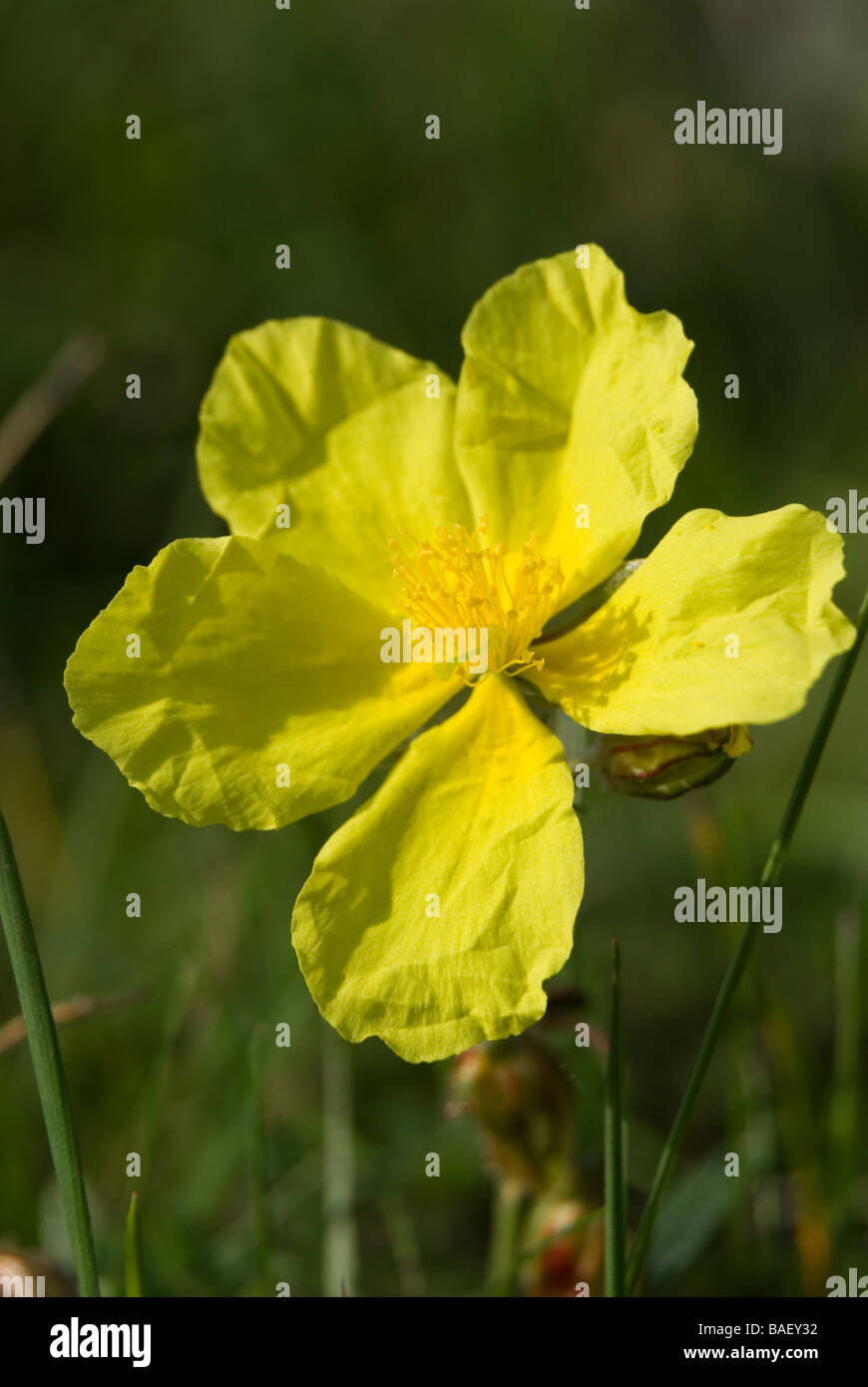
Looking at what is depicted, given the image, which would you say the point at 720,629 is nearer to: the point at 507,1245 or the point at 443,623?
the point at 443,623

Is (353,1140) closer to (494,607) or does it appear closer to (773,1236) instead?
(773,1236)

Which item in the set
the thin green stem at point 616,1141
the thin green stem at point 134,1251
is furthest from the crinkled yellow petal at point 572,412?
the thin green stem at point 134,1251

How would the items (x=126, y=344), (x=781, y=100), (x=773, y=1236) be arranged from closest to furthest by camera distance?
(x=773, y=1236)
(x=126, y=344)
(x=781, y=100)

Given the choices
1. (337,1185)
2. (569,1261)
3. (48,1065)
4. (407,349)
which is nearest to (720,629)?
(48,1065)

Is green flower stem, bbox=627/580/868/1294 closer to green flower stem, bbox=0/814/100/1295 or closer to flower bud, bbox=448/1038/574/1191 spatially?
flower bud, bbox=448/1038/574/1191

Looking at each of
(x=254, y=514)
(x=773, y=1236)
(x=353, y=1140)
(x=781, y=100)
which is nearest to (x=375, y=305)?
(x=781, y=100)

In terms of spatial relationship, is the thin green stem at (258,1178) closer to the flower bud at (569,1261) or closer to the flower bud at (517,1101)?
the flower bud at (517,1101)
